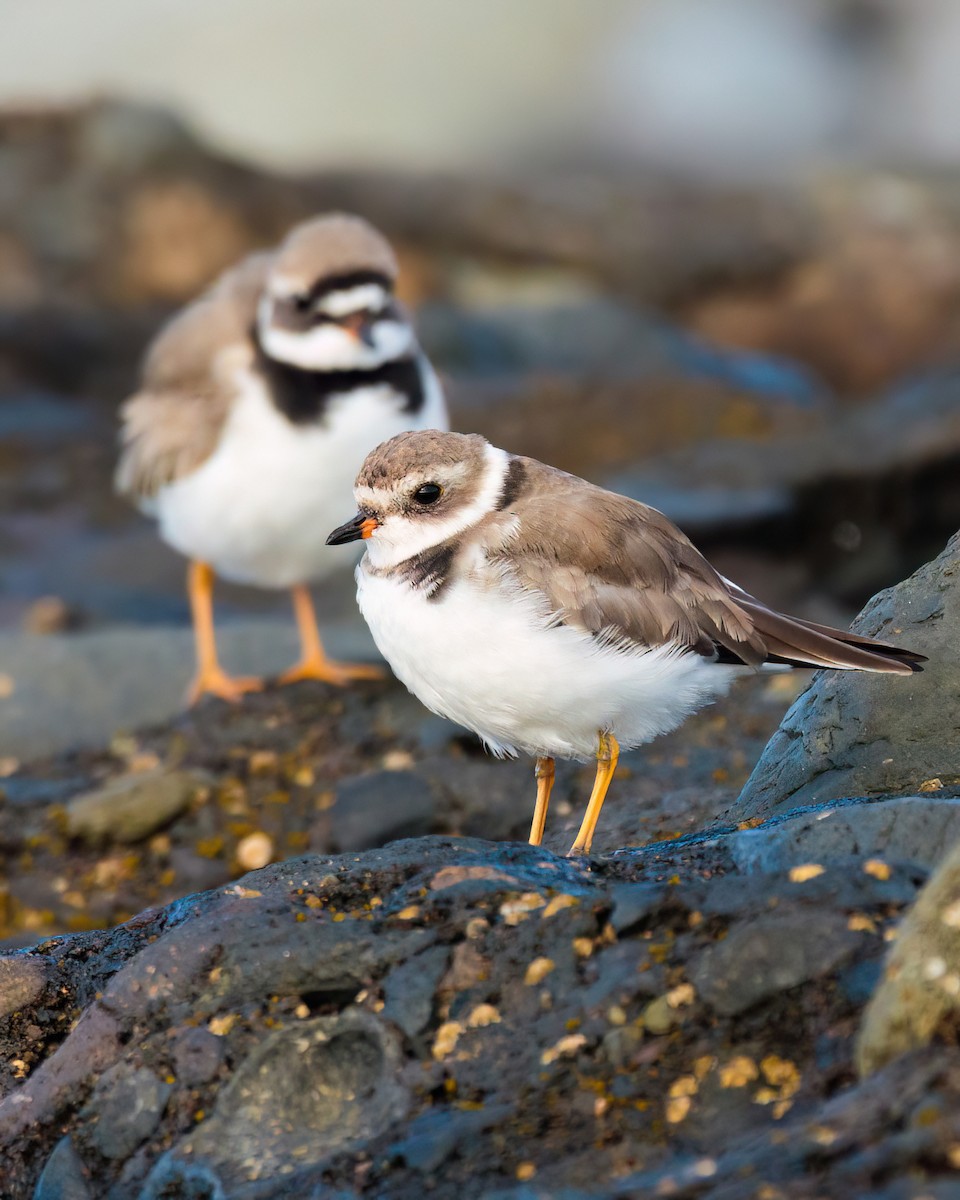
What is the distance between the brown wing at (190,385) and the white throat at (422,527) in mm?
3355

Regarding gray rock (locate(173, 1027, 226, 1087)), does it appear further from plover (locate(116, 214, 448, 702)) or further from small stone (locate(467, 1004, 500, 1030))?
plover (locate(116, 214, 448, 702))

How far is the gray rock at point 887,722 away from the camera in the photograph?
180 inches

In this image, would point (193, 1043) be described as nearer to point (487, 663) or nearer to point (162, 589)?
point (487, 663)

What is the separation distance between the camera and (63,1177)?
11.0ft

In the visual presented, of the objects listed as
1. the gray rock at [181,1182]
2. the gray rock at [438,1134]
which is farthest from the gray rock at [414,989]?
the gray rock at [181,1182]

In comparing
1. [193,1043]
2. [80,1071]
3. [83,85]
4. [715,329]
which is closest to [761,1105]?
[193,1043]

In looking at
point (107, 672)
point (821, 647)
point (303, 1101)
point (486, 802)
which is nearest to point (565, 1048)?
point (303, 1101)

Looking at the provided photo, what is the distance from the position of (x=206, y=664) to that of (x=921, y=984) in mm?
6241

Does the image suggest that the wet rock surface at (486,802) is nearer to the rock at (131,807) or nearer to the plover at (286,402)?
the rock at (131,807)

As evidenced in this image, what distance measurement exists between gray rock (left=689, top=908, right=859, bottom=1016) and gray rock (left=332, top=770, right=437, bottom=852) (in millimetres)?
3713

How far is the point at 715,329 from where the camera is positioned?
18016 millimetres

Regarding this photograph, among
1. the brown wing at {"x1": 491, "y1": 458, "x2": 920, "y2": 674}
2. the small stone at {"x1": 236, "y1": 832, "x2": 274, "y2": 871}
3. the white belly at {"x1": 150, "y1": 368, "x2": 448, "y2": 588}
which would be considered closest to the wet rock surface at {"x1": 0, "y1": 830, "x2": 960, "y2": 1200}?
the brown wing at {"x1": 491, "y1": 458, "x2": 920, "y2": 674}

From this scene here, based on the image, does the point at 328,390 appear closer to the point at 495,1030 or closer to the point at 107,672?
the point at 107,672

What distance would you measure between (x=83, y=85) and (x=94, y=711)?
18.1 metres
